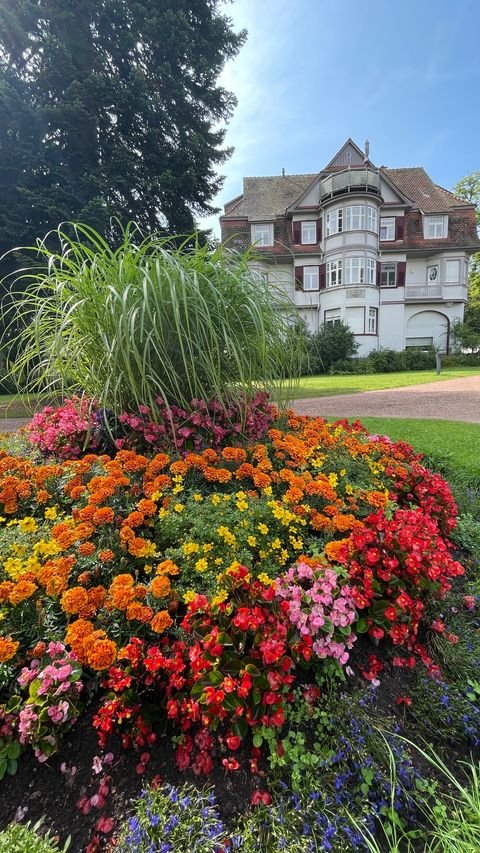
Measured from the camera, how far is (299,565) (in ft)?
3.99

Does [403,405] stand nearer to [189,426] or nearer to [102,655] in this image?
[189,426]

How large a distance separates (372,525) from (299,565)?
41 cm

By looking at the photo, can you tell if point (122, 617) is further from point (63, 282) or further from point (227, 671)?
point (63, 282)

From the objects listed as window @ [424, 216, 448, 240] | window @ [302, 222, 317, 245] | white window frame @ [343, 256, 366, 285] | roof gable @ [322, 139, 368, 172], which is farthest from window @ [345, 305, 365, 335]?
roof gable @ [322, 139, 368, 172]

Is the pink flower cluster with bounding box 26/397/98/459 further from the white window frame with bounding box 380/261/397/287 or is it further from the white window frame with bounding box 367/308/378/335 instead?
the white window frame with bounding box 380/261/397/287

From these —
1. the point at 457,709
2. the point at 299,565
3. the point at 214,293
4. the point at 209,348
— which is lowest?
the point at 457,709

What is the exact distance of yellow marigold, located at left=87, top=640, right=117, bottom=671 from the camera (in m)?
0.92

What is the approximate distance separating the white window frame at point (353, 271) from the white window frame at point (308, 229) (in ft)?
8.34

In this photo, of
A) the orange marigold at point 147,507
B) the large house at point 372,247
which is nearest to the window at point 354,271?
the large house at point 372,247

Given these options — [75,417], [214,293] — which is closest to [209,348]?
[214,293]

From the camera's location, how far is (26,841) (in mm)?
781

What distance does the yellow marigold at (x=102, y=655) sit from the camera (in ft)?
3.00

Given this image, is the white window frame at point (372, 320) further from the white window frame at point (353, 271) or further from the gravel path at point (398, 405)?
the gravel path at point (398, 405)

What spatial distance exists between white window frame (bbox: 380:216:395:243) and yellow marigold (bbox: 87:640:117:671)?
23.9 m
